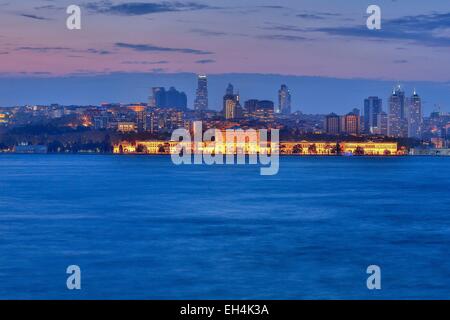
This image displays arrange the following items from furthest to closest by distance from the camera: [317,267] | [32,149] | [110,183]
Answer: [32,149] < [110,183] < [317,267]

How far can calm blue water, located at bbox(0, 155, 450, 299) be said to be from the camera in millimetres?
14594

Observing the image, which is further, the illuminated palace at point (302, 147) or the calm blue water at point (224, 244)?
the illuminated palace at point (302, 147)

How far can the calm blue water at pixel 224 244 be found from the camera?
14.6 m

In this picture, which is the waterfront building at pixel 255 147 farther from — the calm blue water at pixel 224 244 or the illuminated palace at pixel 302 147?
the calm blue water at pixel 224 244

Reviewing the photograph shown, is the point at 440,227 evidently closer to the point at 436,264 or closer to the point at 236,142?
the point at 436,264

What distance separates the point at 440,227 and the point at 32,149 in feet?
385

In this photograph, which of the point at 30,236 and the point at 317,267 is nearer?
the point at 317,267

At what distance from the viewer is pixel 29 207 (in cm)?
3003

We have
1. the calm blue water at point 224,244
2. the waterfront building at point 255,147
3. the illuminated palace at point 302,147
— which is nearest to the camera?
the calm blue water at point 224,244

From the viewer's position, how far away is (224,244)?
19.6m

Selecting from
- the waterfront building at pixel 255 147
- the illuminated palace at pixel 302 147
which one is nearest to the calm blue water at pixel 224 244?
the waterfront building at pixel 255 147

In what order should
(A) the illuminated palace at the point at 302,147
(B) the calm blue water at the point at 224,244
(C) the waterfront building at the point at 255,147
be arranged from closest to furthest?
1. (B) the calm blue water at the point at 224,244
2. (C) the waterfront building at the point at 255,147
3. (A) the illuminated palace at the point at 302,147

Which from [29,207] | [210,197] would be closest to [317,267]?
[29,207]

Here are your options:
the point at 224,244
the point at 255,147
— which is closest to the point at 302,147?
the point at 255,147
